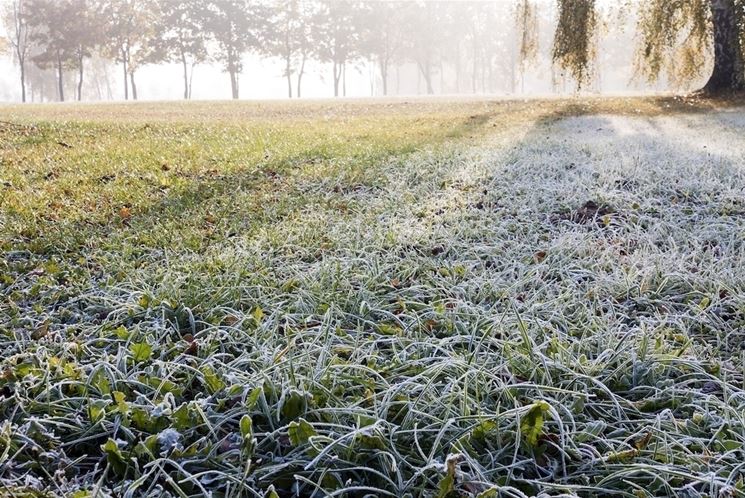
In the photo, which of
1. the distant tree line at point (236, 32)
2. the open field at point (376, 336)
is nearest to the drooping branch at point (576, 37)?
the open field at point (376, 336)

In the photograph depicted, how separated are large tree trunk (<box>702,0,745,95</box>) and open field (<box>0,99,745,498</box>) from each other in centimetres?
920

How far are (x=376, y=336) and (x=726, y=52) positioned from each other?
45.7ft

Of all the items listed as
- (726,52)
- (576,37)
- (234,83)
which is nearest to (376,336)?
(576,37)

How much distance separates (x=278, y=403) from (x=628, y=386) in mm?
1186

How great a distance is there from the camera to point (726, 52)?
40.8 ft

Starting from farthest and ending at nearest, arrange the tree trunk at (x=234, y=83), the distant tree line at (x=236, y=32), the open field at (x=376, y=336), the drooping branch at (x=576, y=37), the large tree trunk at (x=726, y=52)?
the tree trunk at (x=234, y=83), the distant tree line at (x=236, y=32), the large tree trunk at (x=726, y=52), the drooping branch at (x=576, y=37), the open field at (x=376, y=336)

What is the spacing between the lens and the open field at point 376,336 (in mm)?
1479

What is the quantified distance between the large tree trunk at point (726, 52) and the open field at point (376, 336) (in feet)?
30.2

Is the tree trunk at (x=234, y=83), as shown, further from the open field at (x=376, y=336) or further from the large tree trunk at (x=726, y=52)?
the open field at (x=376, y=336)

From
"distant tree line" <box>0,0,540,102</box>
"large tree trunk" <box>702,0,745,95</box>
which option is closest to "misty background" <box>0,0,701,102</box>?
"distant tree line" <box>0,0,540,102</box>

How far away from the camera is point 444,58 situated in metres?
49.7

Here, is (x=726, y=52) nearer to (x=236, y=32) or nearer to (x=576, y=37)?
(x=576, y=37)

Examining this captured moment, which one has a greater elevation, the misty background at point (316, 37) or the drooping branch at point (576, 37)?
the misty background at point (316, 37)

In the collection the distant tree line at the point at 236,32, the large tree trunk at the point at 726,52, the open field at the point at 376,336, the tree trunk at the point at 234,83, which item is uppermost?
the distant tree line at the point at 236,32
